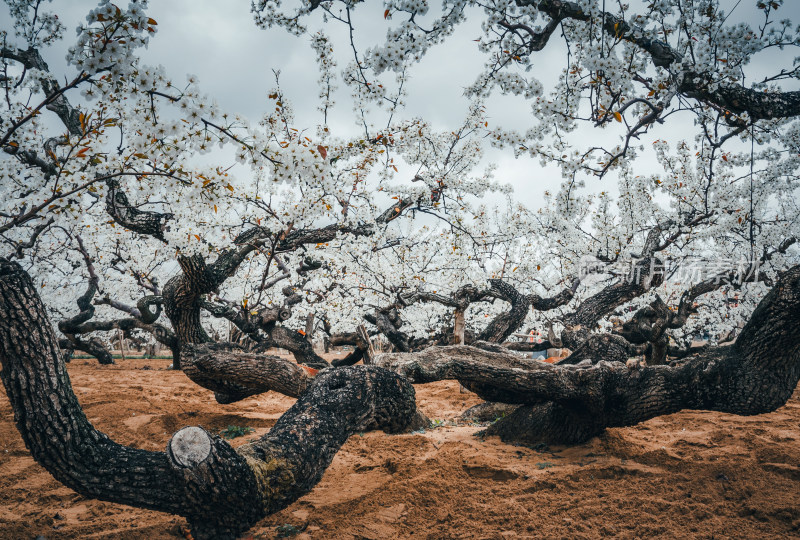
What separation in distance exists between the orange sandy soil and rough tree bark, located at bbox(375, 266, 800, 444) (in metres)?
0.32

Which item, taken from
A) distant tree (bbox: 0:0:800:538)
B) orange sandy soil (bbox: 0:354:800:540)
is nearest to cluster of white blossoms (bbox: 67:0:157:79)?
distant tree (bbox: 0:0:800:538)

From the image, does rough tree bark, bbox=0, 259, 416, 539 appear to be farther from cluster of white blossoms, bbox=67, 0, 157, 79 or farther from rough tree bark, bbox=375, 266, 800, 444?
rough tree bark, bbox=375, 266, 800, 444

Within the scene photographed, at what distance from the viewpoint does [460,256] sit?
10930mm

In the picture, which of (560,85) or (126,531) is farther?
(560,85)

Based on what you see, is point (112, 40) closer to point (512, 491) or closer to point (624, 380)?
point (512, 491)

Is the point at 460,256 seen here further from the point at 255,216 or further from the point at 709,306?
the point at 709,306

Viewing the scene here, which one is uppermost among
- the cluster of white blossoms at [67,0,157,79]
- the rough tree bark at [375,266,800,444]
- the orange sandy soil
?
the cluster of white blossoms at [67,0,157,79]

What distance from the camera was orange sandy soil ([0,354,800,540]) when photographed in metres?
2.53

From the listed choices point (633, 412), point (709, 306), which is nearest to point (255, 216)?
point (633, 412)

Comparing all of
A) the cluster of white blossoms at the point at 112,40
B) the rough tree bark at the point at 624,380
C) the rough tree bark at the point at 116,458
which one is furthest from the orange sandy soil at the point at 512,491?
the cluster of white blossoms at the point at 112,40

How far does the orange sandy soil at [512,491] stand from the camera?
8.29ft

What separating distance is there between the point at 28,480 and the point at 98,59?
11.5ft

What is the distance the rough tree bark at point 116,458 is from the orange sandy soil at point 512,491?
546 mm

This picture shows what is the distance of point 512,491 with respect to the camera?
9.94 ft
